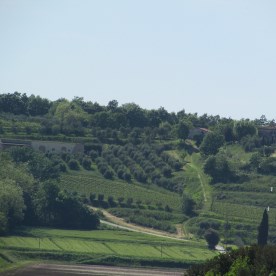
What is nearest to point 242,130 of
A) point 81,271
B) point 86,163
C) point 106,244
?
point 86,163

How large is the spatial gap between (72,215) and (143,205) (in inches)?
418

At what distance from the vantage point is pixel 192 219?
468ft

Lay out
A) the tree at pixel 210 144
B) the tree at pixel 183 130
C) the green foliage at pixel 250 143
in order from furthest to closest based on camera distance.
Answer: the tree at pixel 183 130 < the green foliage at pixel 250 143 < the tree at pixel 210 144

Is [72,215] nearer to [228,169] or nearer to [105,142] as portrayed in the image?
[228,169]

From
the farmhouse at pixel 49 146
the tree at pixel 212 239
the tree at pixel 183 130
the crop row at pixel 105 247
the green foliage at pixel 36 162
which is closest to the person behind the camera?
the crop row at pixel 105 247

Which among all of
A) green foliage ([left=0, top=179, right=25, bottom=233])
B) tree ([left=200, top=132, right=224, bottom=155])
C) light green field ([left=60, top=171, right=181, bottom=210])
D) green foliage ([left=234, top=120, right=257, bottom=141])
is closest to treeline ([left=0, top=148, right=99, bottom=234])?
green foliage ([left=0, top=179, right=25, bottom=233])

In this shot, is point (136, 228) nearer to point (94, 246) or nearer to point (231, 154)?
point (94, 246)

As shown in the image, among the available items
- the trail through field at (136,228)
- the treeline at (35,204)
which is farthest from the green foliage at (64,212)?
the trail through field at (136,228)

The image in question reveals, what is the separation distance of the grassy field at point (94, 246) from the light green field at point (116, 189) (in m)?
14.2

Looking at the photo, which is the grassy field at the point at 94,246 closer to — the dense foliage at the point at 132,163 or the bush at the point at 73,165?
the dense foliage at the point at 132,163

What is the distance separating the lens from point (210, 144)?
16988cm

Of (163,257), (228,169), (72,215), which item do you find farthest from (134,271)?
(228,169)

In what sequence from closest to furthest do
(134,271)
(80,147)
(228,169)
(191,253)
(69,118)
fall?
(134,271) → (191,253) → (228,169) → (80,147) → (69,118)

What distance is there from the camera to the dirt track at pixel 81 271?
10838cm
